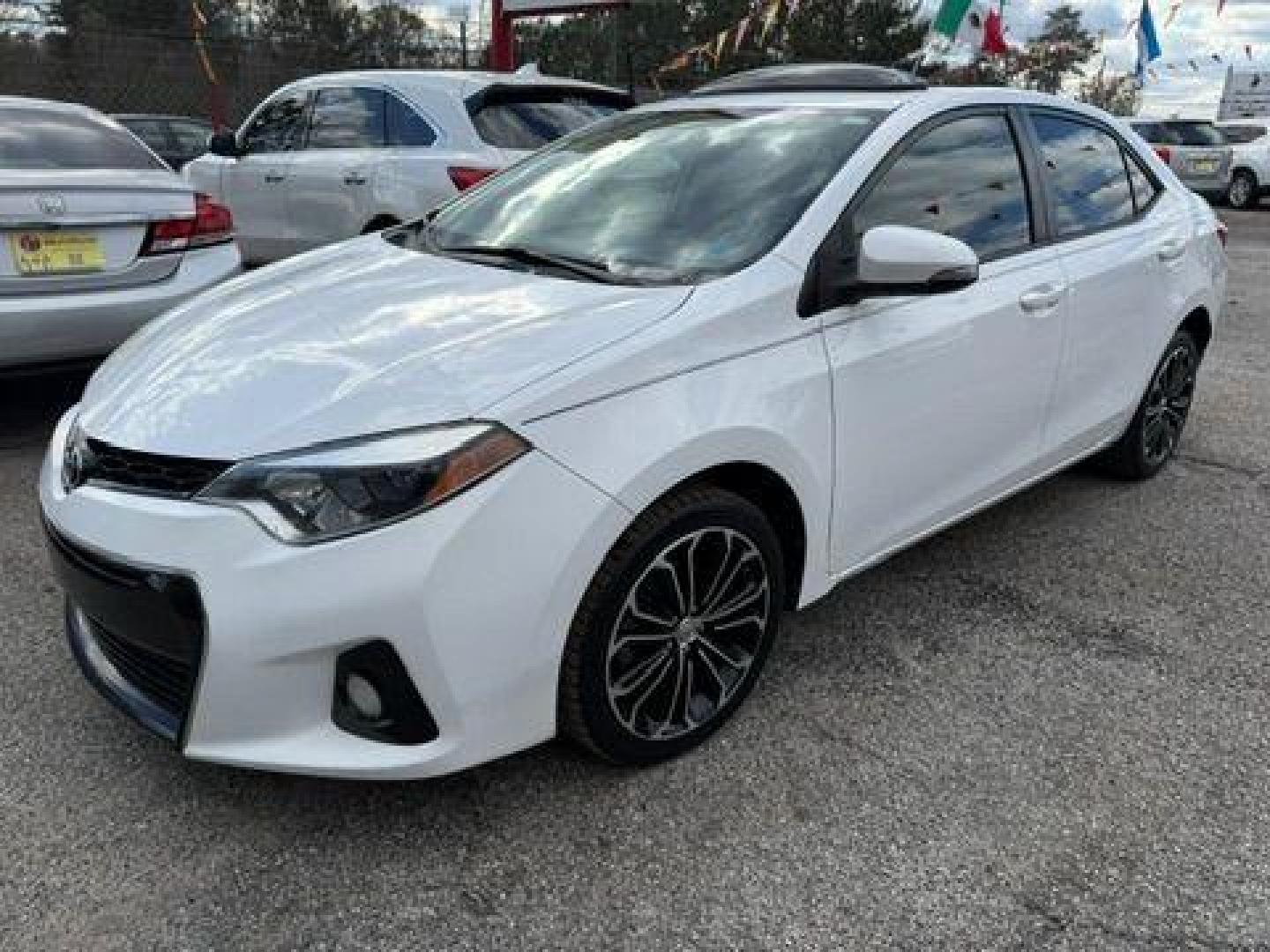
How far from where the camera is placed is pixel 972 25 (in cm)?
1489

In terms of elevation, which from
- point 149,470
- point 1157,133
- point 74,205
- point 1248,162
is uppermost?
point 74,205

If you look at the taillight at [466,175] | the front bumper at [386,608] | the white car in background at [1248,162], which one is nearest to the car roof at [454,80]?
the taillight at [466,175]

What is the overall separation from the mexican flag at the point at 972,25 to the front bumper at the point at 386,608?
34.9ft

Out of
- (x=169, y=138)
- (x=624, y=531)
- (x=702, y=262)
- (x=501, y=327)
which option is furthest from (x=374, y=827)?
(x=169, y=138)

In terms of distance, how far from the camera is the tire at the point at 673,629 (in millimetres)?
2371

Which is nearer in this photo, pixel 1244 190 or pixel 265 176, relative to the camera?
pixel 265 176

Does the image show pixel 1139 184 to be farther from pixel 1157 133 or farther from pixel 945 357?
pixel 1157 133

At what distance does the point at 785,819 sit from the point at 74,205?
3535 millimetres

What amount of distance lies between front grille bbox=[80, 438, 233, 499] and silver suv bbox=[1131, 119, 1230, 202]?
21298mm

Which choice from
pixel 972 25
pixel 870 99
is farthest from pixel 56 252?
pixel 972 25

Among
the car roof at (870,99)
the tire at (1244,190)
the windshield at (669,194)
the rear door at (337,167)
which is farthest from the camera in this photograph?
the tire at (1244,190)

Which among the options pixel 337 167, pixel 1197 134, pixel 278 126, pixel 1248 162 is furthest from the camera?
pixel 1197 134

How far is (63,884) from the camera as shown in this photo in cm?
222

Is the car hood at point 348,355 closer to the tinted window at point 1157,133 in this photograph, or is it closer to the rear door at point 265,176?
the rear door at point 265,176
